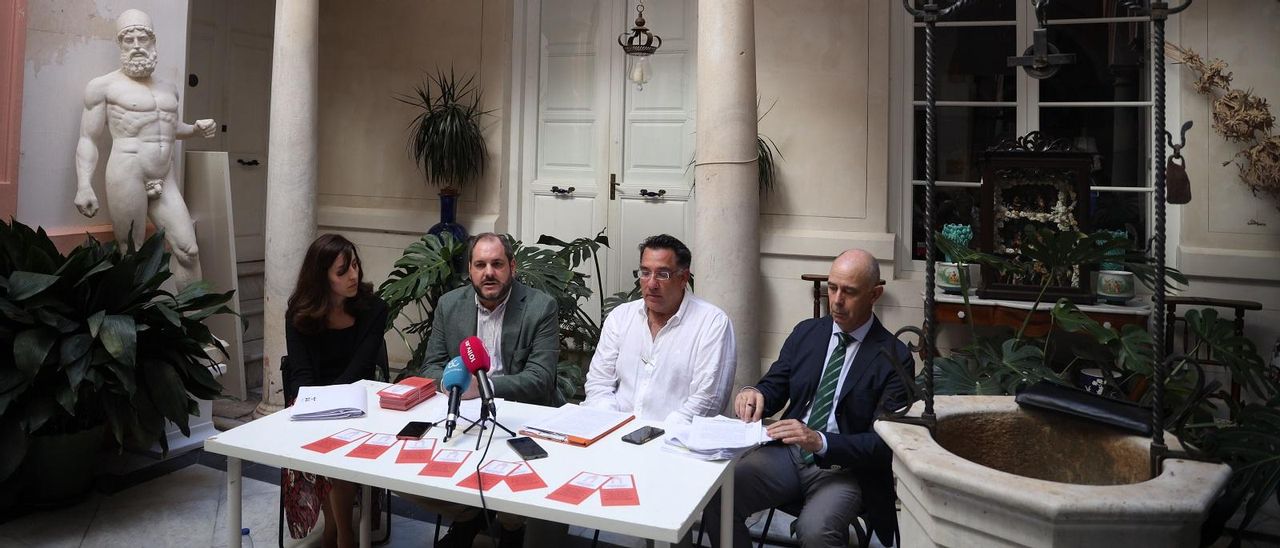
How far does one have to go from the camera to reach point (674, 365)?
3152 mm

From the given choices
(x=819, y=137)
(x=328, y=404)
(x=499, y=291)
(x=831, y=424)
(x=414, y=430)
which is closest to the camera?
(x=414, y=430)

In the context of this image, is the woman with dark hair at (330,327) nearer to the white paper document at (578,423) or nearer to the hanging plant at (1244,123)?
the white paper document at (578,423)

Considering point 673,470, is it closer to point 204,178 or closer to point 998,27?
point 204,178

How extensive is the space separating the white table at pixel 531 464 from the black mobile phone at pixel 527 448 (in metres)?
0.02

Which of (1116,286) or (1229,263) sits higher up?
(1229,263)

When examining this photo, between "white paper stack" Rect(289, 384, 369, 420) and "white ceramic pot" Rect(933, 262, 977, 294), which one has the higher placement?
"white ceramic pot" Rect(933, 262, 977, 294)

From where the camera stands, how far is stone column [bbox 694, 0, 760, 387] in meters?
4.13

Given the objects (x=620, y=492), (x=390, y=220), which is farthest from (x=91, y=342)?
(x=390, y=220)

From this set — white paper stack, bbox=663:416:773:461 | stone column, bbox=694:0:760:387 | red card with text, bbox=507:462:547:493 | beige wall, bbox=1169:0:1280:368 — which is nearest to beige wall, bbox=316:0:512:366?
stone column, bbox=694:0:760:387

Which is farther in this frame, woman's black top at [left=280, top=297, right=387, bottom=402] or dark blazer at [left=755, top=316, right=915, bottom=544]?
woman's black top at [left=280, top=297, right=387, bottom=402]

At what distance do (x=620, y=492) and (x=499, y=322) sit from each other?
1.51 metres

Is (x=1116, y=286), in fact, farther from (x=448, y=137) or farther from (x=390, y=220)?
(x=390, y=220)

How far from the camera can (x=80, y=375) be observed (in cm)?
357

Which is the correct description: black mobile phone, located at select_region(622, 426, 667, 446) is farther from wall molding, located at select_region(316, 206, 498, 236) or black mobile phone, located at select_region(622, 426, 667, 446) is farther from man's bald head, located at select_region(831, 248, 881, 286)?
wall molding, located at select_region(316, 206, 498, 236)
